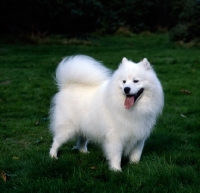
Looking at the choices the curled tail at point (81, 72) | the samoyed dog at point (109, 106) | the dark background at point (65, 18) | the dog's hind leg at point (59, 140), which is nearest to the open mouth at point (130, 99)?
the samoyed dog at point (109, 106)

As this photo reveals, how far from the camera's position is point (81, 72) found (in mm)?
4465

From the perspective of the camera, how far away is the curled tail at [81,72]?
4414 millimetres

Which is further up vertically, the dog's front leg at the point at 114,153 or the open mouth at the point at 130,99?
the open mouth at the point at 130,99

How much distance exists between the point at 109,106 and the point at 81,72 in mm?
665

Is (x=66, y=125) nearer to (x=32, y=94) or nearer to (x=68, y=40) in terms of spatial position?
(x=32, y=94)

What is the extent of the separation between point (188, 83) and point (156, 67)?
2392 millimetres

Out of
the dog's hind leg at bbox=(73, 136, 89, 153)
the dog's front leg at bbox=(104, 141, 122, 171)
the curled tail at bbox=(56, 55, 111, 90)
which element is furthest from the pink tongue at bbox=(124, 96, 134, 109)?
the dog's hind leg at bbox=(73, 136, 89, 153)

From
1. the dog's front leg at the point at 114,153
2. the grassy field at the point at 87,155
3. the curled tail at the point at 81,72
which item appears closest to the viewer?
the grassy field at the point at 87,155

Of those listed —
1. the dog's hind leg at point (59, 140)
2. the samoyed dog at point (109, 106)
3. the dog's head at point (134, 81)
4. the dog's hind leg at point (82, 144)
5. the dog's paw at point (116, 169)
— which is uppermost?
the dog's head at point (134, 81)

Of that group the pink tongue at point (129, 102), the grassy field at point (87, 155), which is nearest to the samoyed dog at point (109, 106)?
the pink tongue at point (129, 102)

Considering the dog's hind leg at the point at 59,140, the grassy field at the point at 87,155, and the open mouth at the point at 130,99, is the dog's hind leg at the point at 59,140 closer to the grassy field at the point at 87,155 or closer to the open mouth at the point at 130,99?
the grassy field at the point at 87,155

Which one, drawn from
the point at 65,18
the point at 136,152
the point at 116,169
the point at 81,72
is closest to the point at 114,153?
the point at 116,169

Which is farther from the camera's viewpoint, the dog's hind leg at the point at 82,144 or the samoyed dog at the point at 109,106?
the dog's hind leg at the point at 82,144

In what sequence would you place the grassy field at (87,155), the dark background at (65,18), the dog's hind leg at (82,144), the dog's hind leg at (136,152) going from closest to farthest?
the grassy field at (87,155), the dog's hind leg at (136,152), the dog's hind leg at (82,144), the dark background at (65,18)
